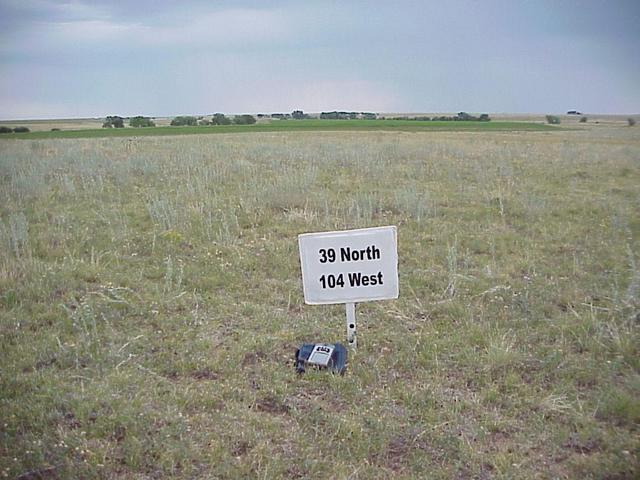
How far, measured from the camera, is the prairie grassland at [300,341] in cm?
285

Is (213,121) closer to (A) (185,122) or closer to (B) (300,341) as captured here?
(A) (185,122)

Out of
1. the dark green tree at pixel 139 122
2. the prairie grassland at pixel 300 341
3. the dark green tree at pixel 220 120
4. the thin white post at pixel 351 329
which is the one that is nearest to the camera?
the prairie grassland at pixel 300 341

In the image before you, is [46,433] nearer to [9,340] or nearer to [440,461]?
[9,340]

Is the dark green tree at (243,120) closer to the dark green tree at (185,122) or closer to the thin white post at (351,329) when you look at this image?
the dark green tree at (185,122)

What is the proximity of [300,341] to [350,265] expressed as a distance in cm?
84

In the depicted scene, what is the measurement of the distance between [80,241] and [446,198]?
18.7 feet

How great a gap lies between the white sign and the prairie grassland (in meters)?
0.50

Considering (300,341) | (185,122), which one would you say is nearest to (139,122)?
(185,122)

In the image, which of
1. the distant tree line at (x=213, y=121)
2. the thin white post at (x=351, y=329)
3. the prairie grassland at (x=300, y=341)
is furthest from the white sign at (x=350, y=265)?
the distant tree line at (x=213, y=121)

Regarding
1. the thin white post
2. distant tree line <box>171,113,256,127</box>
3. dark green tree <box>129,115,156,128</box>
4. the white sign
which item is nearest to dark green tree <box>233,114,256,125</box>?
distant tree line <box>171,113,256,127</box>

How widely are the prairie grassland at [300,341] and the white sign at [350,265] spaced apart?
50 cm

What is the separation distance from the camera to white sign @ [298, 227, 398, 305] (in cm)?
365

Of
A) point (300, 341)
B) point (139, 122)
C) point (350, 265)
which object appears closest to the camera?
point (350, 265)

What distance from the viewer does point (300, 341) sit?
13.7 feet
